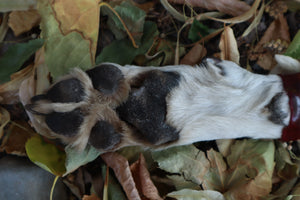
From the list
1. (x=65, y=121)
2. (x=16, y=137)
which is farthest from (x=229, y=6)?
(x=16, y=137)

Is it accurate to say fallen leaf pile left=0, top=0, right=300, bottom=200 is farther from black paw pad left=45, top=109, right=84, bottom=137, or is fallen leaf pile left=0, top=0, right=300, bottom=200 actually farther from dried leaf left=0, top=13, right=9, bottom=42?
black paw pad left=45, top=109, right=84, bottom=137

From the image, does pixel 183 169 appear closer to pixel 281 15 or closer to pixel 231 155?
pixel 231 155

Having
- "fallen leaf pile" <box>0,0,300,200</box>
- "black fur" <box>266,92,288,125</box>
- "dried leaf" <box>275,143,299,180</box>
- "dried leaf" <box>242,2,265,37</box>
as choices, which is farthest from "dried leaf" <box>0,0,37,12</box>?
"dried leaf" <box>275,143,299,180</box>

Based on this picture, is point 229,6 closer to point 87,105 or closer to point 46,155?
point 87,105

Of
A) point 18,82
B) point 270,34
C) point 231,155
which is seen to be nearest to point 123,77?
point 18,82

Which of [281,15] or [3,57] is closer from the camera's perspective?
[3,57]

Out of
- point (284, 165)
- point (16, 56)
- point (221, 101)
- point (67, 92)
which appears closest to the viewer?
point (67, 92)

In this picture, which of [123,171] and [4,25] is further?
[4,25]
